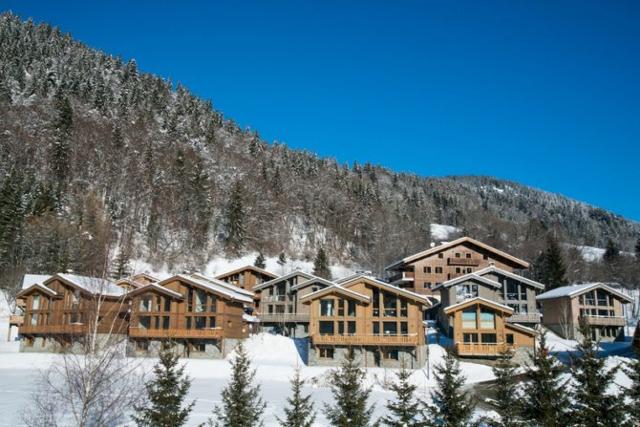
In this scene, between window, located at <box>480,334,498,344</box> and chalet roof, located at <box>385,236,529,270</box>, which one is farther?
chalet roof, located at <box>385,236,529,270</box>

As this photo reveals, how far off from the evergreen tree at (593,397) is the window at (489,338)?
1137 inches

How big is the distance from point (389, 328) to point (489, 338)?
8936mm

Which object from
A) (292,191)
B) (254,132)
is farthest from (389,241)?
(254,132)

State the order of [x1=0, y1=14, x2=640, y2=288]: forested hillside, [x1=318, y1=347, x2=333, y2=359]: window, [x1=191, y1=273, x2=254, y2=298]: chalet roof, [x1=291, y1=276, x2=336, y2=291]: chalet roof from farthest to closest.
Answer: [x1=0, y1=14, x2=640, y2=288]: forested hillside → [x1=291, y1=276, x2=336, y2=291]: chalet roof → [x1=191, y1=273, x2=254, y2=298]: chalet roof → [x1=318, y1=347, x2=333, y2=359]: window

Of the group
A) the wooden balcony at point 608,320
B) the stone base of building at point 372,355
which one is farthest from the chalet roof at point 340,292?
the wooden balcony at point 608,320

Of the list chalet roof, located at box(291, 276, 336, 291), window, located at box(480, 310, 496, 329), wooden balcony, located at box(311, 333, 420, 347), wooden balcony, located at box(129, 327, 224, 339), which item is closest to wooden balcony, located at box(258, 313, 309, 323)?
chalet roof, located at box(291, 276, 336, 291)

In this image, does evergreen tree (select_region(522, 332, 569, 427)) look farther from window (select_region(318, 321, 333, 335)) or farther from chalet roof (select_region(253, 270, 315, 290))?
chalet roof (select_region(253, 270, 315, 290))

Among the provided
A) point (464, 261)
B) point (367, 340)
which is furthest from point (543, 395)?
point (464, 261)

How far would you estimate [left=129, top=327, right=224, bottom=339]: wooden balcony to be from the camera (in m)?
47.5

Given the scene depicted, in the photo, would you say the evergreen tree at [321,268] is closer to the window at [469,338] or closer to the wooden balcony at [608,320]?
the window at [469,338]

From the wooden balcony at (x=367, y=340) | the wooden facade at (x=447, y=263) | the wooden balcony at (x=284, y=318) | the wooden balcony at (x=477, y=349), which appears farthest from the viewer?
the wooden facade at (x=447, y=263)

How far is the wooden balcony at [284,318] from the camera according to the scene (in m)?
56.4

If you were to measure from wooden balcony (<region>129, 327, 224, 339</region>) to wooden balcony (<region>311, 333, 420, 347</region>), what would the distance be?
30.0 feet

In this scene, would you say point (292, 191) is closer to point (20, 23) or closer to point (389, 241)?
point (389, 241)
